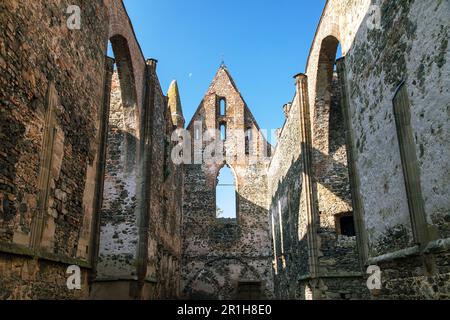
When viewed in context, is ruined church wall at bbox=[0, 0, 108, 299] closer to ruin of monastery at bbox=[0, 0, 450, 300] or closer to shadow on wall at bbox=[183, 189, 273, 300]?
ruin of monastery at bbox=[0, 0, 450, 300]

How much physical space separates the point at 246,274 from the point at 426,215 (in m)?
13.9

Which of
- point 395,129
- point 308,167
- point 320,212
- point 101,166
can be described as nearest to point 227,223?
point 308,167

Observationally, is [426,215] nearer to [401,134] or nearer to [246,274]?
[401,134]

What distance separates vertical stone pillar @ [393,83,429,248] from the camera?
508 cm

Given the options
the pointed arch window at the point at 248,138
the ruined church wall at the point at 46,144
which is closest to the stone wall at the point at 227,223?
the pointed arch window at the point at 248,138

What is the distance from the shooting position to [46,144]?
5.33 meters

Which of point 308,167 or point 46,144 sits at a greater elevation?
point 308,167

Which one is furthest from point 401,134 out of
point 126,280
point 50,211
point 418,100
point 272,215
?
point 272,215

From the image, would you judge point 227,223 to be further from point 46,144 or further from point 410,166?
point 46,144

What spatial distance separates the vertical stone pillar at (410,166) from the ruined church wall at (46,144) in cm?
489

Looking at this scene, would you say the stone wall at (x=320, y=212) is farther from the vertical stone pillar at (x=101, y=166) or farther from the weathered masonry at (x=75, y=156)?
the vertical stone pillar at (x=101, y=166)

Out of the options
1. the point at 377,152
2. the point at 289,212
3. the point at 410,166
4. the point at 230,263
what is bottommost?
the point at 230,263

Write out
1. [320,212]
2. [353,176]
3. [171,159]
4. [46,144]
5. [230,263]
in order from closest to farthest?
[46,144] < [353,176] < [320,212] < [171,159] < [230,263]

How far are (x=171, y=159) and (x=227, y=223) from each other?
4897 millimetres
